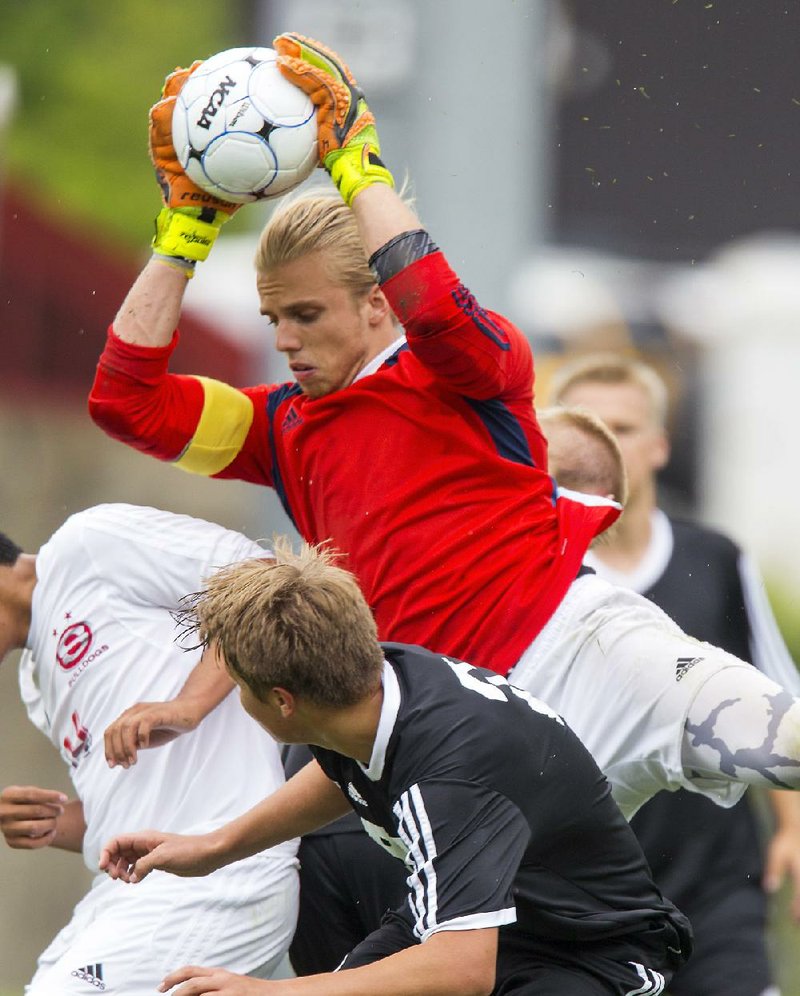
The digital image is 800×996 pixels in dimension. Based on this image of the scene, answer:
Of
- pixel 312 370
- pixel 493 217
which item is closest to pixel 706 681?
pixel 312 370

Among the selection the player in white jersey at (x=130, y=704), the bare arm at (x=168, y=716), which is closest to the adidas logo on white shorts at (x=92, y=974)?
the player in white jersey at (x=130, y=704)

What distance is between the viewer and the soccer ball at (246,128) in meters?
4.23

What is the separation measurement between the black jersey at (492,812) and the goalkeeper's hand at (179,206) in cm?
132

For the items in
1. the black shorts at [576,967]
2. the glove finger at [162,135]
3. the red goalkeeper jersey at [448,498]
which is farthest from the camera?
the glove finger at [162,135]

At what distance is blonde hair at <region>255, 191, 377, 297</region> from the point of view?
4426 millimetres

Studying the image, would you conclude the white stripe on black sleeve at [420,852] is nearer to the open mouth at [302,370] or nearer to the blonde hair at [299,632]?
the blonde hair at [299,632]

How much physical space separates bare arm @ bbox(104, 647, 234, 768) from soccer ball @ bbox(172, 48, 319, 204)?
3.72 feet

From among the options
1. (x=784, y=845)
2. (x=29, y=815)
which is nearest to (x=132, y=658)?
(x=29, y=815)

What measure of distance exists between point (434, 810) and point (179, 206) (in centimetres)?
183

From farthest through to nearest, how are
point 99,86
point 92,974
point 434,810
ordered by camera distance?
point 99,86
point 92,974
point 434,810

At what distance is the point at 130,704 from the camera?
432cm

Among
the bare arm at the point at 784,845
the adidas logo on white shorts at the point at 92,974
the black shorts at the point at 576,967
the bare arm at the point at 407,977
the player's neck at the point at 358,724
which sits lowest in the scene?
the bare arm at the point at 784,845

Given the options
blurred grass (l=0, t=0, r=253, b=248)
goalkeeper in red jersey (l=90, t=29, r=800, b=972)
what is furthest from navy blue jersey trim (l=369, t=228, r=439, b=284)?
blurred grass (l=0, t=0, r=253, b=248)

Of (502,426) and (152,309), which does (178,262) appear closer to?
(152,309)
